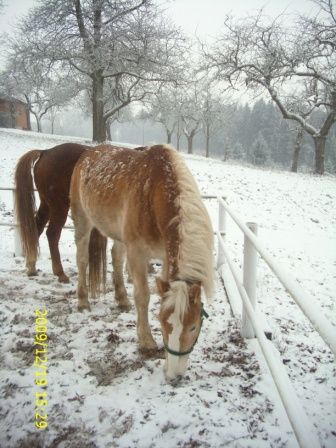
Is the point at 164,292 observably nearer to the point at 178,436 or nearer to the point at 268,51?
the point at 178,436

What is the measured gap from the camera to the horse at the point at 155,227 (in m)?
1.99

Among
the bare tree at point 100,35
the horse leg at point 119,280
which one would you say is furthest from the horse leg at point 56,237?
the bare tree at point 100,35

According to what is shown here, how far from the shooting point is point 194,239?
2.06m

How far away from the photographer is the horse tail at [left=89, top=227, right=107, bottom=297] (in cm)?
389

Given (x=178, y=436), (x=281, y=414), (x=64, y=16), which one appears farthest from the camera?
(x=64, y=16)

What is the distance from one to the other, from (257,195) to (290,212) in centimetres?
164

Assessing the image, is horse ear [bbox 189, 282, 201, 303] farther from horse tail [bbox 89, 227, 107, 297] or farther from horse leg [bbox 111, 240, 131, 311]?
horse tail [bbox 89, 227, 107, 297]

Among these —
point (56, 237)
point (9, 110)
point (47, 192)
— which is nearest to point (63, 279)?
point (56, 237)

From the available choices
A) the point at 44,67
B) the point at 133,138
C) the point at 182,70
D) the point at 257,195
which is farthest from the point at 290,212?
the point at 133,138

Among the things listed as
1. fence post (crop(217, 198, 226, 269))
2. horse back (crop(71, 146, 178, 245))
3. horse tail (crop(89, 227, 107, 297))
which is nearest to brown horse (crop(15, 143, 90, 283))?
horse back (crop(71, 146, 178, 245))

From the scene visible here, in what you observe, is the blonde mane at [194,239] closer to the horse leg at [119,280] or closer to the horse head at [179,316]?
the horse head at [179,316]

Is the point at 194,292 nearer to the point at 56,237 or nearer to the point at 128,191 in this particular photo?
the point at 128,191

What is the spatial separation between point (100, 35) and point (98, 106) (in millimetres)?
3451

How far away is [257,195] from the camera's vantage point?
37.4 feet
